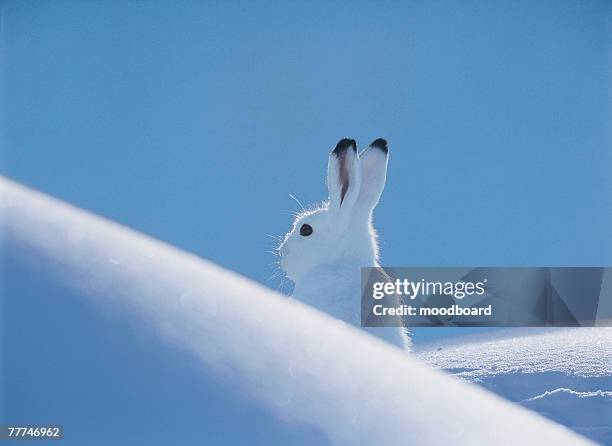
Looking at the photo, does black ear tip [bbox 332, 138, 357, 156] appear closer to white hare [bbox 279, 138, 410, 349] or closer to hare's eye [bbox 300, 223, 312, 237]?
white hare [bbox 279, 138, 410, 349]

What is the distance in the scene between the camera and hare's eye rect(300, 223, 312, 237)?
263cm

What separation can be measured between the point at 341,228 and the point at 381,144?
33 cm

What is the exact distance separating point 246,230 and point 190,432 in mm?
735

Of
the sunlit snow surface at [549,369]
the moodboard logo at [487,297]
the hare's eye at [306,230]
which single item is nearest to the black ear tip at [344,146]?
the hare's eye at [306,230]

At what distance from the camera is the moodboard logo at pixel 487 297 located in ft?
8.52

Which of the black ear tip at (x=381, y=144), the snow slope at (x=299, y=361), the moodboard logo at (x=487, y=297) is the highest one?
the black ear tip at (x=381, y=144)

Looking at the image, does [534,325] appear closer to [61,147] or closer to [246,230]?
[246,230]

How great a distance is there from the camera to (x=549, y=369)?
8.60 ft

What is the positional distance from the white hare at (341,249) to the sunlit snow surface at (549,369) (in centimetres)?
21

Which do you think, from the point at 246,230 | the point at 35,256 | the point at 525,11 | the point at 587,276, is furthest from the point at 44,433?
the point at 525,11

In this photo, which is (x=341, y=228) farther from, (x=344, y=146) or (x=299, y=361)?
(x=299, y=361)

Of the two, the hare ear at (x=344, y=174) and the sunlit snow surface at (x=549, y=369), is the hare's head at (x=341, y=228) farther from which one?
the sunlit snow surface at (x=549, y=369)

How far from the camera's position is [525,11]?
267 centimetres

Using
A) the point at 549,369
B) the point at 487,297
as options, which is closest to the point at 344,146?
the point at 487,297
